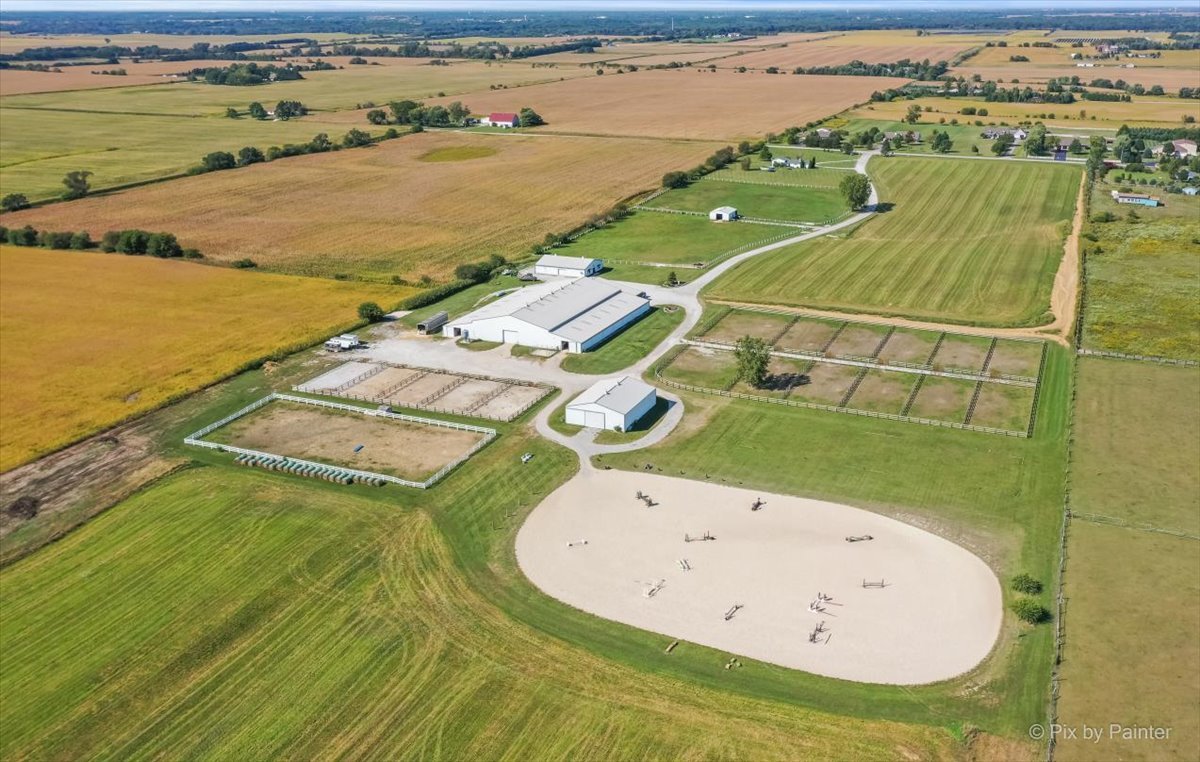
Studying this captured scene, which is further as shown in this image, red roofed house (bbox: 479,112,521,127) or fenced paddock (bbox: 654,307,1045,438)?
red roofed house (bbox: 479,112,521,127)

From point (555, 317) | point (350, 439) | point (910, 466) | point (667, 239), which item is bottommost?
point (910, 466)

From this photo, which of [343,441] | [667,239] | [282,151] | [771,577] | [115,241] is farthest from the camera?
[282,151]

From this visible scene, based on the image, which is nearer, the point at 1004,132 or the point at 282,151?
the point at 282,151

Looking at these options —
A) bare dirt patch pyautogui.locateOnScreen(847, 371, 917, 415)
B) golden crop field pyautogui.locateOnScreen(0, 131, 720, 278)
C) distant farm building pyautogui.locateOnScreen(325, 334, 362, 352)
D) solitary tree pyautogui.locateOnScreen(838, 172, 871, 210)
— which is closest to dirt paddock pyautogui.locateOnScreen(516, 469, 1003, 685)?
bare dirt patch pyautogui.locateOnScreen(847, 371, 917, 415)

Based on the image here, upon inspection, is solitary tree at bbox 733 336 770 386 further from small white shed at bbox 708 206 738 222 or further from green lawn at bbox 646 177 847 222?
green lawn at bbox 646 177 847 222

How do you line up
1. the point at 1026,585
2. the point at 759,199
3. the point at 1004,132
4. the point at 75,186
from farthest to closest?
1. the point at 1004,132
2. the point at 75,186
3. the point at 759,199
4. the point at 1026,585

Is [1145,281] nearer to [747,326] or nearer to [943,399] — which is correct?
[943,399]

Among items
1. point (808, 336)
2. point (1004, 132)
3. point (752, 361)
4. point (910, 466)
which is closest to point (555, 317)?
point (752, 361)
